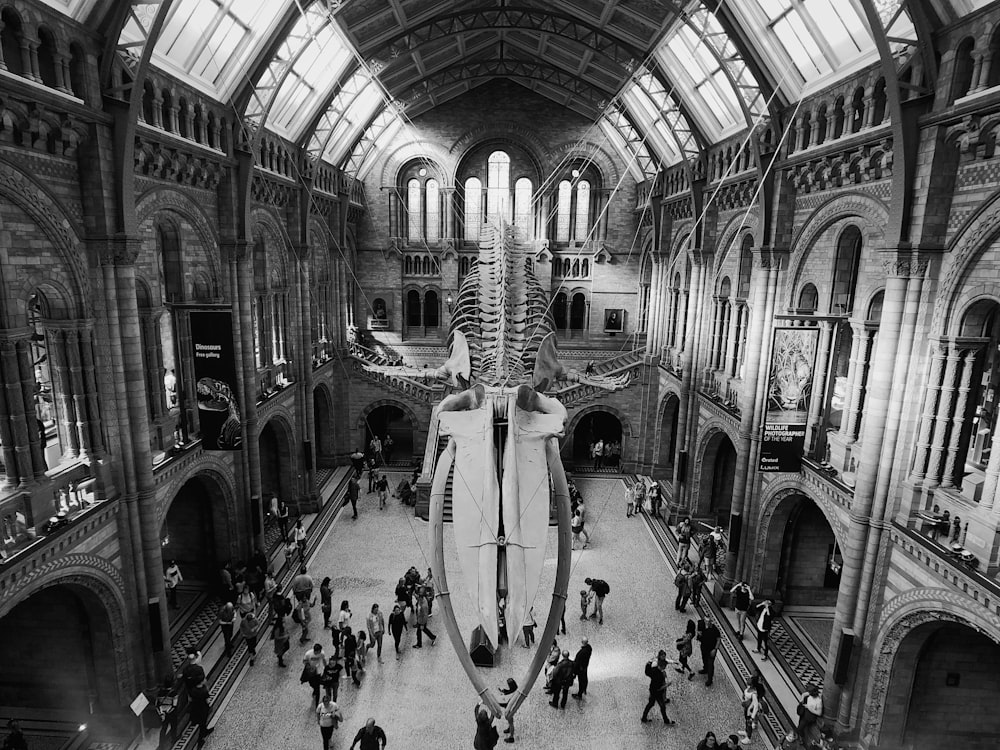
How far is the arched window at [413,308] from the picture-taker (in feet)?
98.8

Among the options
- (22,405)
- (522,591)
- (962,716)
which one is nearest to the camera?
(522,591)

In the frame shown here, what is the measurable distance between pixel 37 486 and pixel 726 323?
16882 mm

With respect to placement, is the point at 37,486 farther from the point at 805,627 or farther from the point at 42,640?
the point at 805,627

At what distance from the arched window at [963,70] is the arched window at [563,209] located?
20.3 m

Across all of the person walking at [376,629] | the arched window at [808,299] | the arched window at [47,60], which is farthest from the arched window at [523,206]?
the arched window at [47,60]

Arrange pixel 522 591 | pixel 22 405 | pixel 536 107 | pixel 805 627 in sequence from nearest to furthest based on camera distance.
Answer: pixel 522 591, pixel 22 405, pixel 805 627, pixel 536 107

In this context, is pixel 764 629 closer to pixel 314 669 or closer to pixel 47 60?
pixel 314 669

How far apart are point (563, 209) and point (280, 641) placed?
883 inches

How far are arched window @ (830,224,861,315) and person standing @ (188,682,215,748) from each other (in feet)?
46.2

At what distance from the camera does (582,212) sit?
29.1 metres

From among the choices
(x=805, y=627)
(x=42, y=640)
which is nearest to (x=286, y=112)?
(x=42, y=640)

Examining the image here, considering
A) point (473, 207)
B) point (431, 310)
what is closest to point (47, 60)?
point (473, 207)

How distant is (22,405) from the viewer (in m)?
9.33

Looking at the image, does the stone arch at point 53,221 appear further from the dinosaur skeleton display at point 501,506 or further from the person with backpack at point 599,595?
the person with backpack at point 599,595
